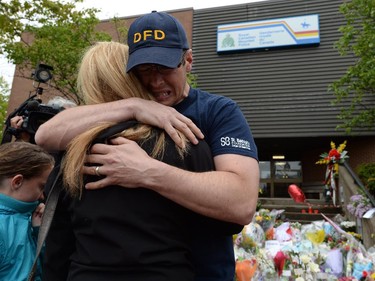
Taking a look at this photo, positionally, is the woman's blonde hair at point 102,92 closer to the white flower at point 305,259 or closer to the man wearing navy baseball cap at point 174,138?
the man wearing navy baseball cap at point 174,138

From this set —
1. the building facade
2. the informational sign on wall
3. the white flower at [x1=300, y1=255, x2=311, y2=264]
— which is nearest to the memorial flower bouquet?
the white flower at [x1=300, y1=255, x2=311, y2=264]

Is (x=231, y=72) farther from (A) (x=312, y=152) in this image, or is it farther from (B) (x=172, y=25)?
(B) (x=172, y=25)

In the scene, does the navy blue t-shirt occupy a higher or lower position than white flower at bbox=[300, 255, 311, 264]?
higher

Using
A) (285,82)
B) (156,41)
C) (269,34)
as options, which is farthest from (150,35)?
(269,34)

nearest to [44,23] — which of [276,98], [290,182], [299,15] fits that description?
[276,98]

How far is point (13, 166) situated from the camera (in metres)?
1.88

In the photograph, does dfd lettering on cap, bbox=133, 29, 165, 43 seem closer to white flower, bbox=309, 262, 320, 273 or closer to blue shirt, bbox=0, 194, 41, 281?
blue shirt, bbox=0, 194, 41, 281

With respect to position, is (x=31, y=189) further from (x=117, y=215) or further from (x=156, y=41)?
(x=156, y=41)

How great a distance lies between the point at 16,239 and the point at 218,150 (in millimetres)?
1193

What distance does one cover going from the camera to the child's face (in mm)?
1893

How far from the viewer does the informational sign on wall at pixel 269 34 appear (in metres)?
14.5

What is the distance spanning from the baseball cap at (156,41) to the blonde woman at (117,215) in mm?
91

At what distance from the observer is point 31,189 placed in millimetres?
1918

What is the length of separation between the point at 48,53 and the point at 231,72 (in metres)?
7.77
